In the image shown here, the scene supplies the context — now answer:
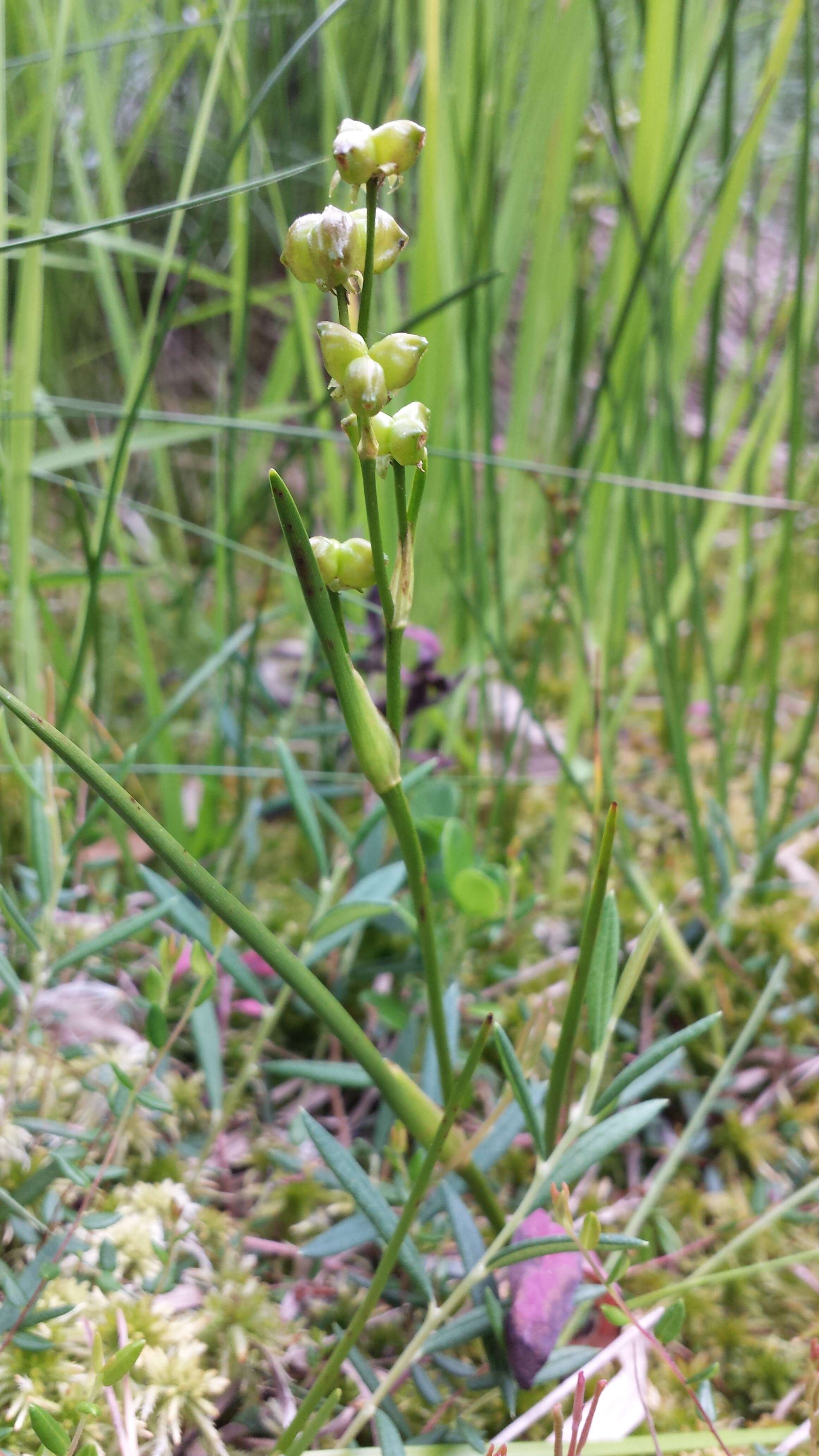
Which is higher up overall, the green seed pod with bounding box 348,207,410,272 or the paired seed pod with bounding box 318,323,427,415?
the green seed pod with bounding box 348,207,410,272

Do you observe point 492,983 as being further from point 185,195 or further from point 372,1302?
point 185,195

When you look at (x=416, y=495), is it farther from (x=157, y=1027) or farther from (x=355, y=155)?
(x=157, y=1027)

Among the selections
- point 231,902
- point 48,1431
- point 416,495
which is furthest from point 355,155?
point 48,1431

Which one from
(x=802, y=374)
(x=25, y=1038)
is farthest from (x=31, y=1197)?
(x=802, y=374)

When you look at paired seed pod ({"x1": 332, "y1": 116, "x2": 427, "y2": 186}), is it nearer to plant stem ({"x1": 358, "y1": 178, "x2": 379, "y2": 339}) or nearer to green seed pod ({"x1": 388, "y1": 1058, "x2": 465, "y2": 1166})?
plant stem ({"x1": 358, "y1": 178, "x2": 379, "y2": 339})

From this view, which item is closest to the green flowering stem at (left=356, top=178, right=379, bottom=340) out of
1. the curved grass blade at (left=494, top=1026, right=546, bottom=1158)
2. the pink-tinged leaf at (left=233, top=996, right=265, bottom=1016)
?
the curved grass blade at (left=494, top=1026, right=546, bottom=1158)

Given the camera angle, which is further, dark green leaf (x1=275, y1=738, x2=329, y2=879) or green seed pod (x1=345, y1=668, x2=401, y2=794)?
dark green leaf (x1=275, y1=738, x2=329, y2=879)

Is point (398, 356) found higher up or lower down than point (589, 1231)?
higher up
